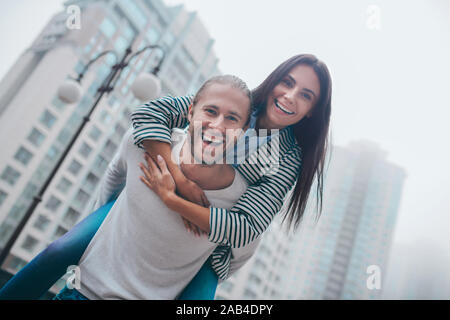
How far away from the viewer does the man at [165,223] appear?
91cm

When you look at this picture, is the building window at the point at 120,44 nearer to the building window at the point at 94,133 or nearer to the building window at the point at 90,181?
the building window at the point at 94,133

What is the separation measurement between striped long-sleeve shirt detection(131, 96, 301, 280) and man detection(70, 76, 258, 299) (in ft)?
0.21

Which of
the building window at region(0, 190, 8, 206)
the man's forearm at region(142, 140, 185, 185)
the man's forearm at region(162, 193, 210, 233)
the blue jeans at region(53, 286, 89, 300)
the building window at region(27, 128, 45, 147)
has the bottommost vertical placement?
Answer: the building window at region(0, 190, 8, 206)

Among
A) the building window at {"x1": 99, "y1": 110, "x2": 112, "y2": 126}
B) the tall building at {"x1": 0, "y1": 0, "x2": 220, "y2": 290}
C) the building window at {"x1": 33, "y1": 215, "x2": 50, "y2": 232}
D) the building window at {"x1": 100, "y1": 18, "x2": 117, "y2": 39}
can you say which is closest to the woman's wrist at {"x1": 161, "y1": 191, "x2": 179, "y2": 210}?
the tall building at {"x1": 0, "y1": 0, "x2": 220, "y2": 290}

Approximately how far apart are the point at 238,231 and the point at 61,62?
32.0 m

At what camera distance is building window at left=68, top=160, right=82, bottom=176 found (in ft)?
88.1

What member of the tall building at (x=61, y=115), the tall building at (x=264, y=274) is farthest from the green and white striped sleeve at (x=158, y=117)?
the tall building at (x=264, y=274)

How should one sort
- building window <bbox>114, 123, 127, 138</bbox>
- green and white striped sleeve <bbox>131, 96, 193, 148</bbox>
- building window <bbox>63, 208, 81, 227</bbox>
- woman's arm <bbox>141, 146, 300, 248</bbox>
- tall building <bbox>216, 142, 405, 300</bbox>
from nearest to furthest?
1. woman's arm <bbox>141, 146, 300, 248</bbox>
2. green and white striped sleeve <bbox>131, 96, 193, 148</bbox>
3. building window <bbox>63, 208, 81, 227</bbox>
4. building window <bbox>114, 123, 127, 138</bbox>
5. tall building <bbox>216, 142, 405, 300</bbox>

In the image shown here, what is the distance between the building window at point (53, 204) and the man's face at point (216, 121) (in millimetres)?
30142

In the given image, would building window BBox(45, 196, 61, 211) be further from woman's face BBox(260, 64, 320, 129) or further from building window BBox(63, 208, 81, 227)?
woman's face BBox(260, 64, 320, 129)

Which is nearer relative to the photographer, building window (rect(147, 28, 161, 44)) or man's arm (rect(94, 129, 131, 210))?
man's arm (rect(94, 129, 131, 210))

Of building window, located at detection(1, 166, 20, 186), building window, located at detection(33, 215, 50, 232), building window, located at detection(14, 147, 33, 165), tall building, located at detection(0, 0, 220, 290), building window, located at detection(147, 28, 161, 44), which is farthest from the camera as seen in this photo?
building window, located at detection(147, 28, 161, 44)

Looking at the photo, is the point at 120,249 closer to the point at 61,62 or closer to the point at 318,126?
the point at 318,126
